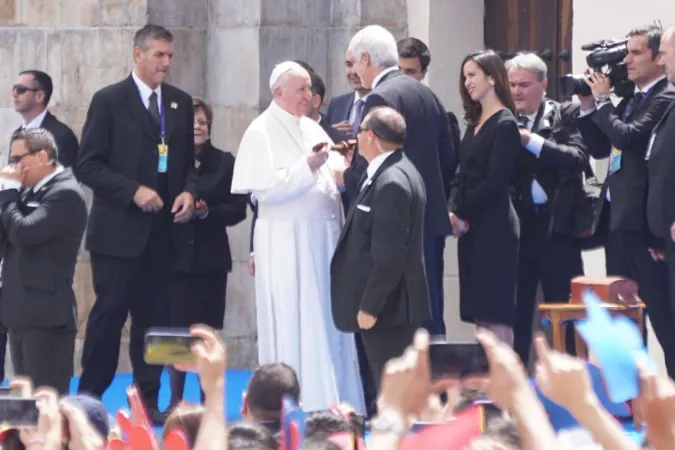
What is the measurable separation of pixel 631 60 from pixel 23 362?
3201mm

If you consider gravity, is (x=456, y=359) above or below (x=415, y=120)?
below

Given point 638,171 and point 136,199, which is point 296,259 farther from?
point 638,171

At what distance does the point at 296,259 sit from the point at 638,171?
5.53 ft

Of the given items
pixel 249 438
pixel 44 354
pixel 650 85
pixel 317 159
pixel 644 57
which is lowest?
pixel 44 354

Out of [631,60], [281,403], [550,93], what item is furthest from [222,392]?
[550,93]

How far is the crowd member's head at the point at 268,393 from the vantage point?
15.8 ft

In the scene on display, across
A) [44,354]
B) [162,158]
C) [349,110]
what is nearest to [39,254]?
[44,354]

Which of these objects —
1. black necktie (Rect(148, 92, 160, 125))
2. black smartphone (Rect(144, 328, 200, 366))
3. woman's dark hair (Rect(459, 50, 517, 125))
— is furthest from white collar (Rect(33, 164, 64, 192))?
black smartphone (Rect(144, 328, 200, 366))

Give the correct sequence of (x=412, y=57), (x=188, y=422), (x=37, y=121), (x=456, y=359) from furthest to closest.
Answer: (x=37, y=121) < (x=412, y=57) < (x=188, y=422) < (x=456, y=359)

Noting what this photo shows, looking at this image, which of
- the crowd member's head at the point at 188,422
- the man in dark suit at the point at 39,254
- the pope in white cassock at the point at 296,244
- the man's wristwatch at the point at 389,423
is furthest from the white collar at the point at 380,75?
the man's wristwatch at the point at 389,423

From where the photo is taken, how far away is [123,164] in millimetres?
8398

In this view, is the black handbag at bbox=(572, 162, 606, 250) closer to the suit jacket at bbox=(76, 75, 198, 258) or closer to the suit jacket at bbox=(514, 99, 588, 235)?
the suit jacket at bbox=(514, 99, 588, 235)

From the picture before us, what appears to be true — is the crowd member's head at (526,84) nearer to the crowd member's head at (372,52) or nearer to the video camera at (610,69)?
the video camera at (610,69)

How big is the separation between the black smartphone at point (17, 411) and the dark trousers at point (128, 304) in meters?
4.79
